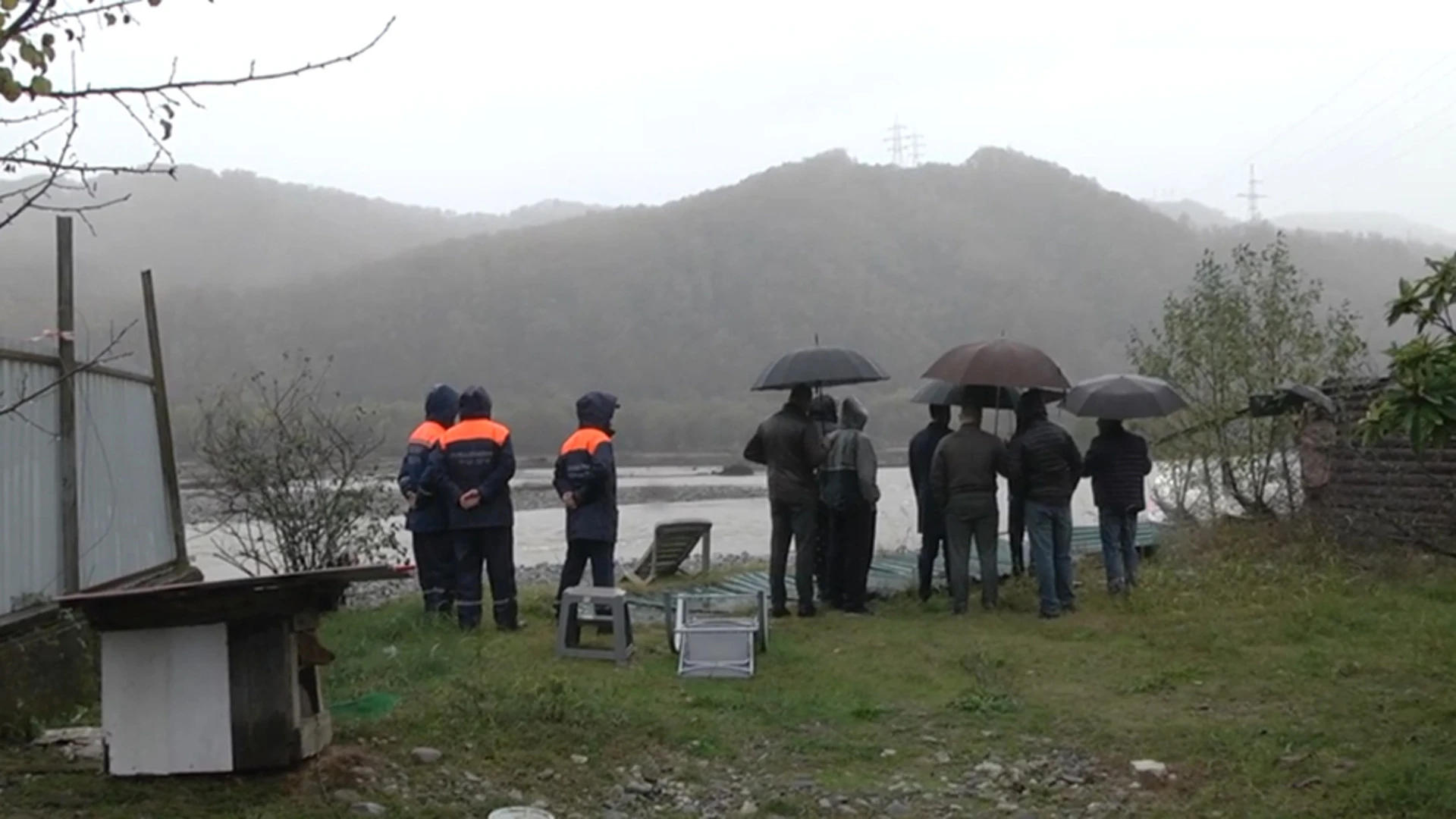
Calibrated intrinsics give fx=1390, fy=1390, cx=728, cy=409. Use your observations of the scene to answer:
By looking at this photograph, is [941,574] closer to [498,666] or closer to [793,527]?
[793,527]

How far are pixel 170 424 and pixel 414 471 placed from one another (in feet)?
5.67

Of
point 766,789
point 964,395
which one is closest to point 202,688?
point 766,789

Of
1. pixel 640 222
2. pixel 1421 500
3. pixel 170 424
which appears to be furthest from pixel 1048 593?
pixel 640 222

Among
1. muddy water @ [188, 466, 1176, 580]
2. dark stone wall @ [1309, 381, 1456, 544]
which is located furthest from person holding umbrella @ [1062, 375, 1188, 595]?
muddy water @ [188, 466, 1176, 580]

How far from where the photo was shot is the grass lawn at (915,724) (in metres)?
5.54

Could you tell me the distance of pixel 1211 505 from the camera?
1463 cm

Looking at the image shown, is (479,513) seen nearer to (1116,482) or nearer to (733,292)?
(1116,482)

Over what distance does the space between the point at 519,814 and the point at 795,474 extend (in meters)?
5.23

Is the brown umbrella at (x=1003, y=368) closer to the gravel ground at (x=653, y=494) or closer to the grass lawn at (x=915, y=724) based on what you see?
the grass lawn at (x=915, y=724)

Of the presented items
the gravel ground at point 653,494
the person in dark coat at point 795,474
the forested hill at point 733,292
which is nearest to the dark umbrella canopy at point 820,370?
the person in dark coat at point 795,474

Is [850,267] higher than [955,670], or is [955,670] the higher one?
[850,267]

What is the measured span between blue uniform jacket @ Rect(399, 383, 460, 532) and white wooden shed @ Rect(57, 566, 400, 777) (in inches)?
170

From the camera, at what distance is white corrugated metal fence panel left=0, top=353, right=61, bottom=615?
273 inches

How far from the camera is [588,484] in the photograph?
9578 mm
